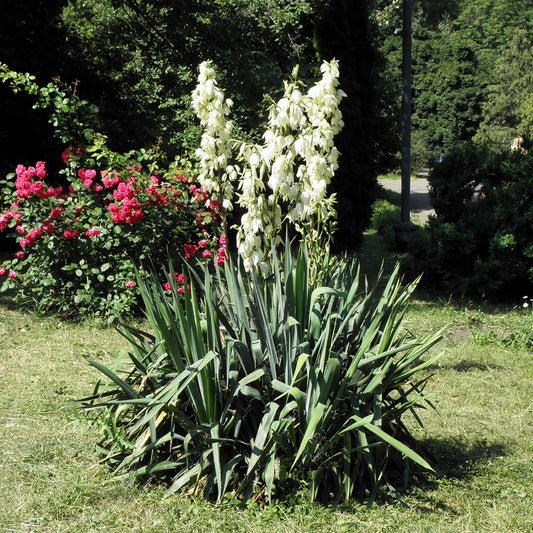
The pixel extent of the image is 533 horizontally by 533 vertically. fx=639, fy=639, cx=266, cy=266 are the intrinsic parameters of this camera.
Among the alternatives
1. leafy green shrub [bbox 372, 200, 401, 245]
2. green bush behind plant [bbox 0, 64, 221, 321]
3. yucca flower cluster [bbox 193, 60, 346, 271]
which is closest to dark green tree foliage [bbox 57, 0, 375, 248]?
leafy green shrub [bbox 372, 200, 401, 245]

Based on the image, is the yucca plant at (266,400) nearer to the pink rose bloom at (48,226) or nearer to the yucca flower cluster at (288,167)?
the yucca flower cluster at (288,167)

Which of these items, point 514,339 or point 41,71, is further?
point 41,71

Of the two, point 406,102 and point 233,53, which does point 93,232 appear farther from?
point 406,102

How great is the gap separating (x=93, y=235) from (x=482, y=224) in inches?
176

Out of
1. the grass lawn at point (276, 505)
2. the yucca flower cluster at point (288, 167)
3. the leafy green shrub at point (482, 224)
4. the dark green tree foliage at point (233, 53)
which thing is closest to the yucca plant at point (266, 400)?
the grass lawn at point (276, 505)

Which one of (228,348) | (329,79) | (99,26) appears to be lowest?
(228,348)

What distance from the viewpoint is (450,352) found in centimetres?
561

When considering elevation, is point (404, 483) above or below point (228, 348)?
below

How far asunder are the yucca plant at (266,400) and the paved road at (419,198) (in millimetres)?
12518

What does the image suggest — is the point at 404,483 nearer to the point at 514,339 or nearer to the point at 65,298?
the point at 514,339

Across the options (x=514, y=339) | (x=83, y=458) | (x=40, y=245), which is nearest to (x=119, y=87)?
(x=40, y=245)

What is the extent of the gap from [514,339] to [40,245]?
457cm

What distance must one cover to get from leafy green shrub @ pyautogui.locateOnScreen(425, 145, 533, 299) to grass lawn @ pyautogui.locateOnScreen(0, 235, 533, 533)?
76.6 inches

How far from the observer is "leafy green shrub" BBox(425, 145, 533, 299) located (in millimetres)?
7340
